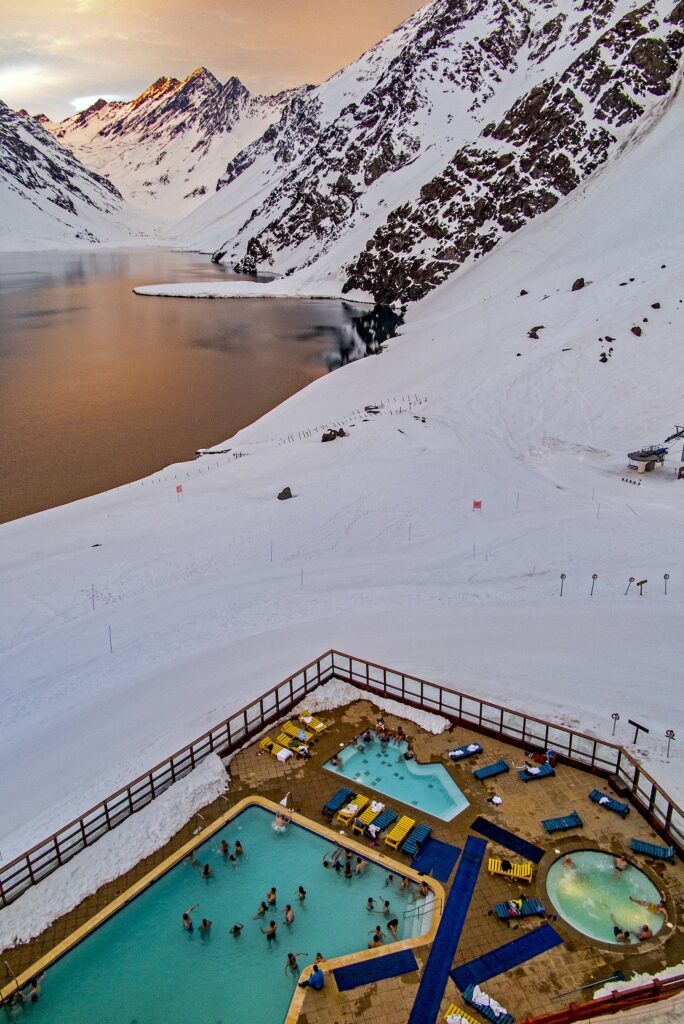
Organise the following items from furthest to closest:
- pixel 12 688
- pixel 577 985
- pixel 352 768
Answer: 1. pixel 12 688
2. pixel 352 768
3. pixel 577 985

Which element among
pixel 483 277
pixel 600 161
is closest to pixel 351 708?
pixel 483 277

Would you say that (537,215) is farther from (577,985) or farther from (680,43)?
(577,985)

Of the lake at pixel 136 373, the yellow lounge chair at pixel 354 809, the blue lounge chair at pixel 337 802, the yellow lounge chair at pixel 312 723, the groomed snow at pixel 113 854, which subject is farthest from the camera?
the lake at pixel 136 373

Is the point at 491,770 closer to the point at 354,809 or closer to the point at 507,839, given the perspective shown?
the point at 507,839

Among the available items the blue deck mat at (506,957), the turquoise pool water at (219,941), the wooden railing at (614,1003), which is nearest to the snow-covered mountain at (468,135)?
the turquoise pool water at (219,941)

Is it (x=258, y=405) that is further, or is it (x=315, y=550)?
(x=258, y=405)

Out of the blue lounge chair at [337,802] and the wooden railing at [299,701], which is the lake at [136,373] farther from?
the blue lounge chair at [337,802]

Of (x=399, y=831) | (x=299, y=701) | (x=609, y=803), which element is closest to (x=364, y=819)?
(x=399, y=831)
